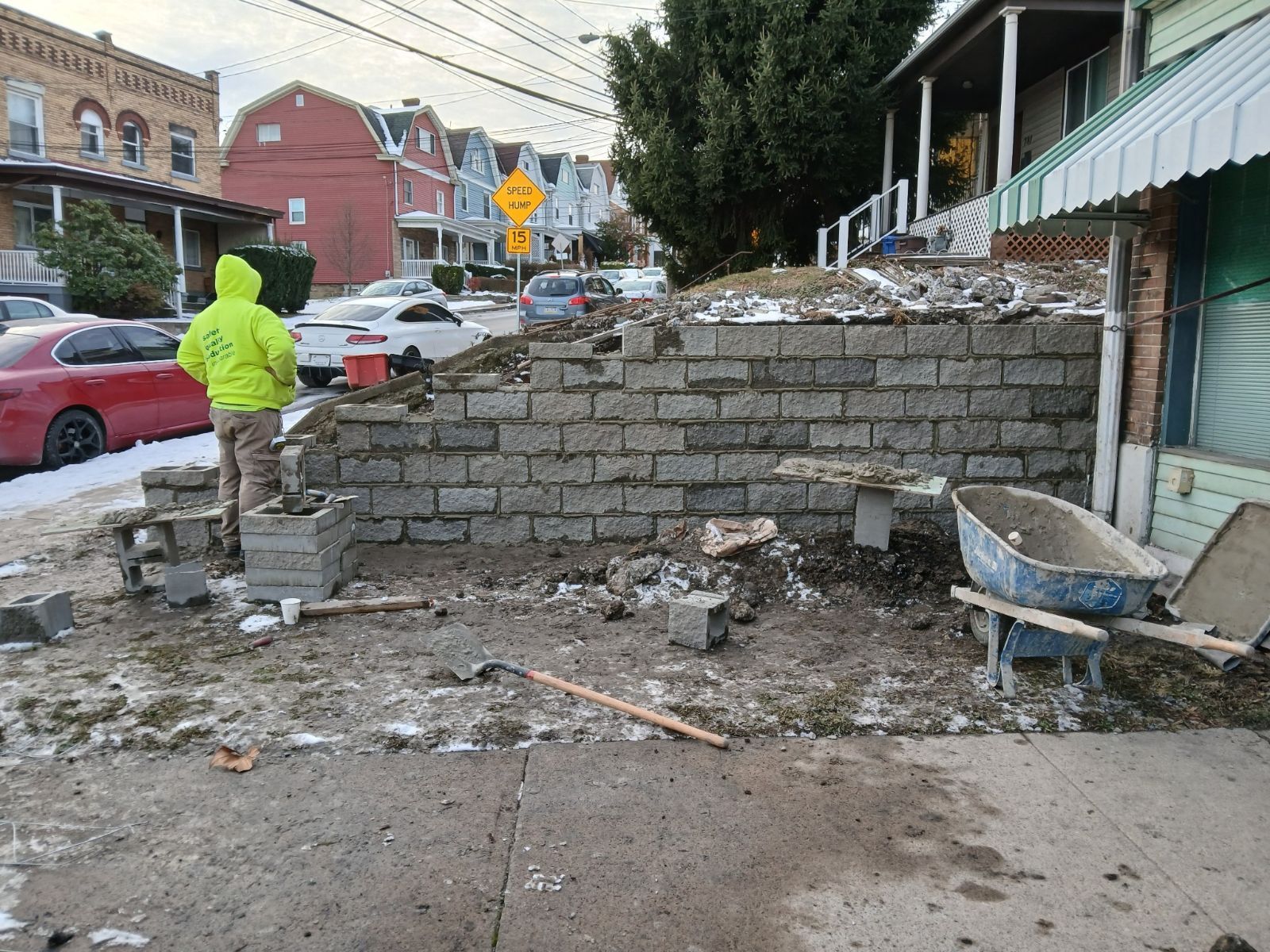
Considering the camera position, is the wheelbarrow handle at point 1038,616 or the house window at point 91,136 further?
the house window at point 91,136

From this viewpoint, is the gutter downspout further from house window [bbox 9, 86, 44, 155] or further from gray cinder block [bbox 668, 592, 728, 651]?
house window [bbox 9, 86, 44, 155]

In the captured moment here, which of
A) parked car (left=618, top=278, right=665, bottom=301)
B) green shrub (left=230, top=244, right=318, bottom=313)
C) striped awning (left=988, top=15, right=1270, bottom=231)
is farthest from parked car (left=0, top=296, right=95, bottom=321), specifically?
parked car (left=618, top=278, right=665, bottom=301)

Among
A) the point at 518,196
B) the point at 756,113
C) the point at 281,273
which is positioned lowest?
the point at 281,273

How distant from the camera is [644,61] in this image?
1744 centimetres

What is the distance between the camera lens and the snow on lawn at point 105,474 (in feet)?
28.6

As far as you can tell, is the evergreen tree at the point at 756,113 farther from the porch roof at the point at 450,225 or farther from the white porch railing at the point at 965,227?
the porch roof at the point at 450,225

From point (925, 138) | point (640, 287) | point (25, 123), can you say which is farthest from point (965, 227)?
point (25, 123)

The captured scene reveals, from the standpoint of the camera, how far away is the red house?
41.3 m

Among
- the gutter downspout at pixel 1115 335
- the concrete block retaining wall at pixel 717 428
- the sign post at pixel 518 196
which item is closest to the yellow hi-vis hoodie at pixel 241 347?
the concrete block retaining wall at pixel 717 428

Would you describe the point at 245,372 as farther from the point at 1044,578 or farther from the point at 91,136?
the point at 91,136

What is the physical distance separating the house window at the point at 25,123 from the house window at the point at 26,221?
2.32 m

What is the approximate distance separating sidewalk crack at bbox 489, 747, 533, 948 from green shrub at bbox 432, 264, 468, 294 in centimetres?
3704

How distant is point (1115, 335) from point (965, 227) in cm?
802

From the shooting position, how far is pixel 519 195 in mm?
15531
